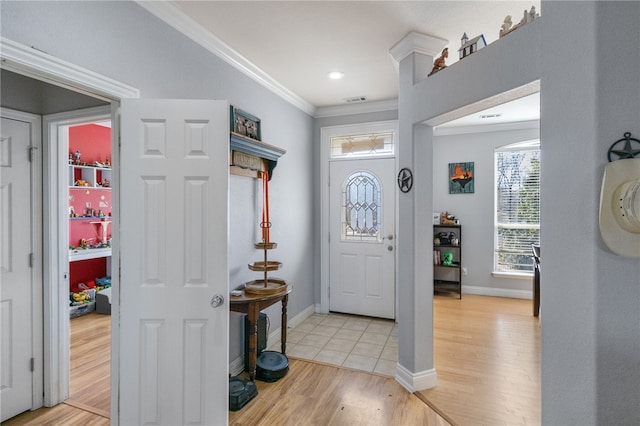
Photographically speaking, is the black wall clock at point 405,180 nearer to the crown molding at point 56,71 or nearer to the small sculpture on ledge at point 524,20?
the small sculpture on ledge at point 524,20

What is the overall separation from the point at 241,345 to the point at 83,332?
85.7 inches

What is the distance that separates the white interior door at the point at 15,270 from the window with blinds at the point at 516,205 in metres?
5.79

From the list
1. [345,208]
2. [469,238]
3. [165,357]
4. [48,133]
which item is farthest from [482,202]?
[48,133]

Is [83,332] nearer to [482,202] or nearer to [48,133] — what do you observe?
[48,133]

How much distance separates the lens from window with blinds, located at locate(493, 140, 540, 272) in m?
5.02

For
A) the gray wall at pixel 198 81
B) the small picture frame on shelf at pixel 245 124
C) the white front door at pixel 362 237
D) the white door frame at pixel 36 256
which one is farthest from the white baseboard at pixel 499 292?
the white door frame at pixel 36 256

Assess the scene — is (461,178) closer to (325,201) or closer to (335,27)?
(325,201)

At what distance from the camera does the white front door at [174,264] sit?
1838mm

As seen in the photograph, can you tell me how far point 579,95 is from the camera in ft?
4.37

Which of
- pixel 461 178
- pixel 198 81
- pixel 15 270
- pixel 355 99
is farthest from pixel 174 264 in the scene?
pixel 461 178

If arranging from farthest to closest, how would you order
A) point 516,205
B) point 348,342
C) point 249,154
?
1. point 516,205
2. point 348,342
3. point 249,154

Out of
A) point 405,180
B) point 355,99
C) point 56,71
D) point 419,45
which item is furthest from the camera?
point 355,99

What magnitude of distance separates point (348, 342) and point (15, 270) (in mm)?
2841

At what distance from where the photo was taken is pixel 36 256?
2.23 m
